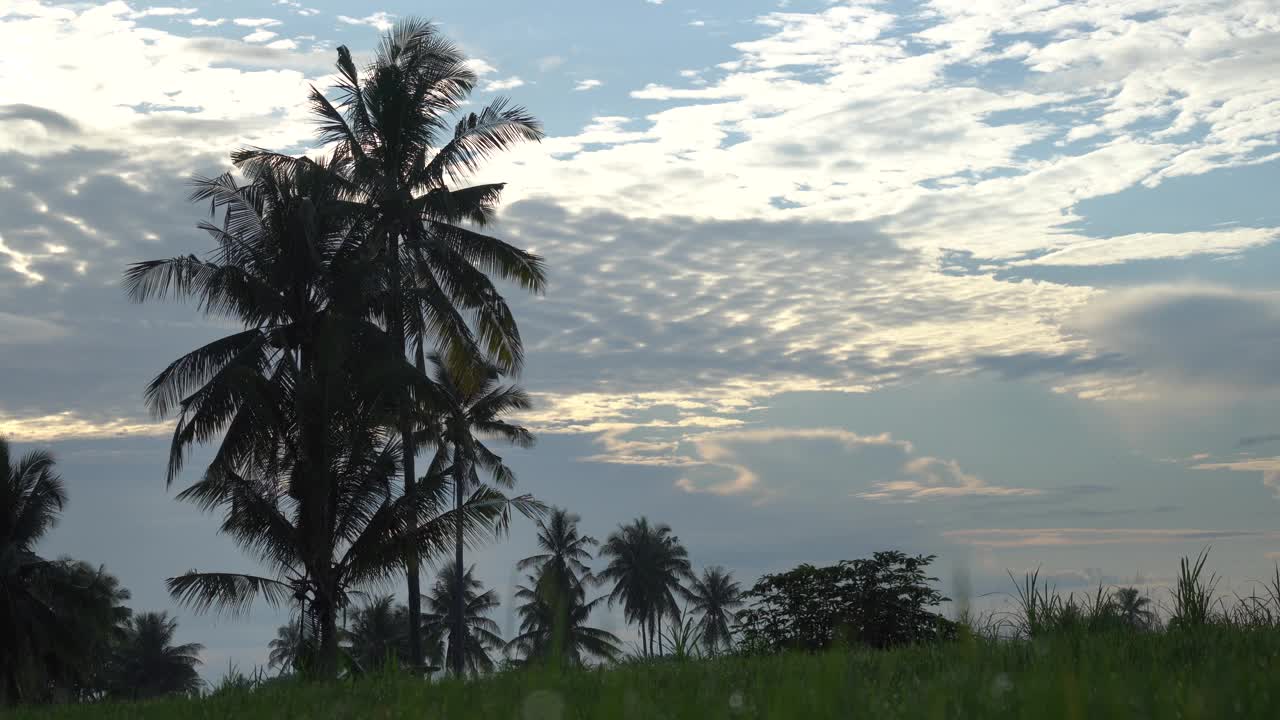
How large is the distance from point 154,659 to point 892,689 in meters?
63.7

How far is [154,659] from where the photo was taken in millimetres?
58625

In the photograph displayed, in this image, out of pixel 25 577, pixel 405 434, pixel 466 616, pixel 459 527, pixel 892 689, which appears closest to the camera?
pixel 892 689

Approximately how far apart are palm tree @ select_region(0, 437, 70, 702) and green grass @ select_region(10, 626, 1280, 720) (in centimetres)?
2665

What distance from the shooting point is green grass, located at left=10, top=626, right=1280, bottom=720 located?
8.71 ft

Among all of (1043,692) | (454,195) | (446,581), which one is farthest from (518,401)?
(1043,692)


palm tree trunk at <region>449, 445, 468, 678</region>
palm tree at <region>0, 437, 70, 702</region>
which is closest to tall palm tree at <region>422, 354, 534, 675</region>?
palm tree trunk at <region>449, 445, 468, 678</region>

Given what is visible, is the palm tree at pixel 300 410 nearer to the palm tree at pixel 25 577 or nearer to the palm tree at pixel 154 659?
the palm tree at pixel 25 577

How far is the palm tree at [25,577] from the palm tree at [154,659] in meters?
30.0

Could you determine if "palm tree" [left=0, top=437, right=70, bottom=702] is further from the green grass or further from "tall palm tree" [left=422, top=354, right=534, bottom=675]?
the green grass

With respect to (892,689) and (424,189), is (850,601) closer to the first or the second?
(424,189)

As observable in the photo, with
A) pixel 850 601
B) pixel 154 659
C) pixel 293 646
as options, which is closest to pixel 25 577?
pixel 293 646

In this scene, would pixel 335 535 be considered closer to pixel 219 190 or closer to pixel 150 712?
pixel 219 190

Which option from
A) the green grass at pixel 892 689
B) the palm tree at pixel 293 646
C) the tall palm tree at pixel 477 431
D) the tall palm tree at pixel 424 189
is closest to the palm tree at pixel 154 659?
the palm tree at pixel 293 646

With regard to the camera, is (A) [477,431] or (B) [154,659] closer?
(A) [477,431]
